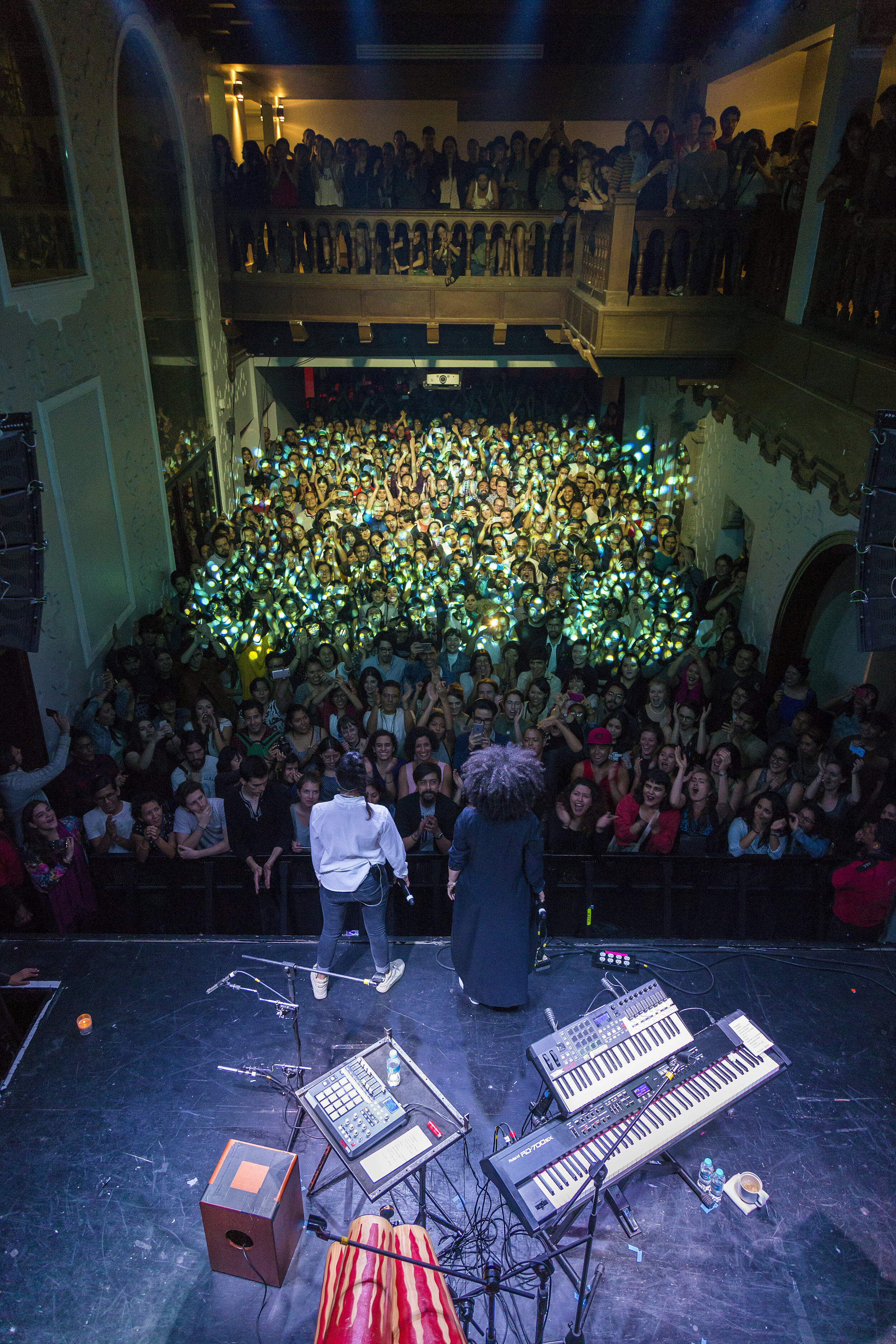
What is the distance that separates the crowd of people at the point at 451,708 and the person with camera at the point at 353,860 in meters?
0.11

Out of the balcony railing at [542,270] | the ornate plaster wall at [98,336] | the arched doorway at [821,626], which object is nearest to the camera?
the ornate plaster wall at [98,336]

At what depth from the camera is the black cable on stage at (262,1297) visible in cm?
254

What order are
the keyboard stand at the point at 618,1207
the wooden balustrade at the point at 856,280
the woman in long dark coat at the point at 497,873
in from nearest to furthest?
the keyboard stand at the point at 618,1207, the woman in long dark coat at the point at 497,873, the wooden balustrade at the point at 856,280

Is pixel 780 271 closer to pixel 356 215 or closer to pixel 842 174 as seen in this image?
pixel 842 174

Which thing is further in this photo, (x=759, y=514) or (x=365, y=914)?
(x=759, y=514)

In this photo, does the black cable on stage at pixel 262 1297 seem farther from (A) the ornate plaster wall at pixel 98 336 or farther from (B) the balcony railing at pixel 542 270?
(B) the balcony railing at pixel 542 270

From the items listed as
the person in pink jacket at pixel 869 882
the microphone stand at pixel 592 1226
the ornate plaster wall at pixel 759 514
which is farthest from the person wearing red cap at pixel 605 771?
the ornate plaster wall at pixel 759 514

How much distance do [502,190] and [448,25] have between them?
7.19 feet

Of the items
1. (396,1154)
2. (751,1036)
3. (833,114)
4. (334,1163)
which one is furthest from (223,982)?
(833,114)

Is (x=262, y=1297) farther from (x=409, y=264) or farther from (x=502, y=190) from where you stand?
(x=502, y=190)

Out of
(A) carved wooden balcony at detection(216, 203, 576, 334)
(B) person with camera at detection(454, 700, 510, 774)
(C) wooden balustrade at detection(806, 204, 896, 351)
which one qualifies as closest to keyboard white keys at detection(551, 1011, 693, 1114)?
(B) person with camera at detection(454, 700, 510, 774)

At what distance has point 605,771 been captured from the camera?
492cm

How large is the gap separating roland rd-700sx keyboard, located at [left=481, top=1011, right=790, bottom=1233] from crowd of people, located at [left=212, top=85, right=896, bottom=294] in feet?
23.1

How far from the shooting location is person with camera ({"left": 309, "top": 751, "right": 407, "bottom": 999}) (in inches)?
135
